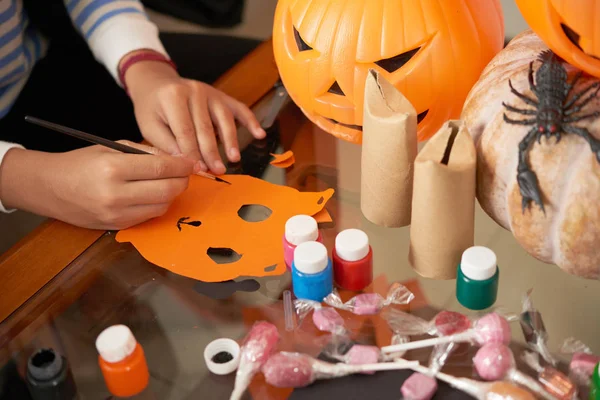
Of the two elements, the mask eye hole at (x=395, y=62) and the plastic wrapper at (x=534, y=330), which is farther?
the mask eye hole at (x=395, y=62)

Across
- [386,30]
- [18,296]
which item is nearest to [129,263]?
[18,296]

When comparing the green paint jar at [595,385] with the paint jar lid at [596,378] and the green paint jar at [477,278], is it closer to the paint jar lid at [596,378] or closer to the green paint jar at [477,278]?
the paint jar lid at [596,378]

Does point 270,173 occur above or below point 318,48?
below

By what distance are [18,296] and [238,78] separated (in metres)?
0.45

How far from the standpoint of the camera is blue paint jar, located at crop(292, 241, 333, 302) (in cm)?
58

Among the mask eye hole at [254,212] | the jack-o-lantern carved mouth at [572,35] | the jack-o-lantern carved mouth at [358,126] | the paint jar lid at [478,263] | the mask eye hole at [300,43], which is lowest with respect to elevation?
the mask eye hole at [254,212]

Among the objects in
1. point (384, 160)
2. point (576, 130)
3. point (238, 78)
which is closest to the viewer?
point (576, 130)

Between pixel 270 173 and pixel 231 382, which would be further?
pixel 270 173

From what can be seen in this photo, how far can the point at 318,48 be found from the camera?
0.68 meters

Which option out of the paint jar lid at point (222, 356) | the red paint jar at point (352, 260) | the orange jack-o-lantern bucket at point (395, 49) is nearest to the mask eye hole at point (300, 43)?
the orange jack-o-lantern bucket at point (395, 49)

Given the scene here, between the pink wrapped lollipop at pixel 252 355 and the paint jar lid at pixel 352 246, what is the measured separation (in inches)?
4.0

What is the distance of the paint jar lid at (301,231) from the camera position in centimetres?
61

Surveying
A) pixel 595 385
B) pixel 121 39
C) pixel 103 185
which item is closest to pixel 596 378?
pixel 595 385

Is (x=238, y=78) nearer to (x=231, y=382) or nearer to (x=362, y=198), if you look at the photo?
(x=362, y=198)
